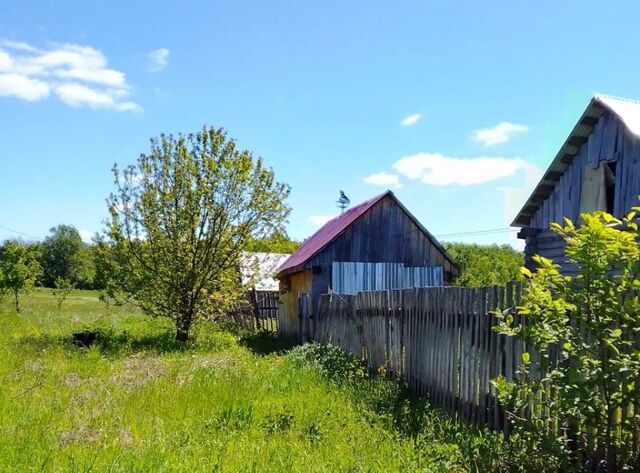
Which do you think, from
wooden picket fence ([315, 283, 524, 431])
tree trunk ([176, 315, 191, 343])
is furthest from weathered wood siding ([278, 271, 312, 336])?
wooden picket fence ([315, 283, 524, 431])

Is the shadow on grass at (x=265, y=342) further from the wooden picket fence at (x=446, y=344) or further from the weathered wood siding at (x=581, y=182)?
the weathered wood siding at (x=581, y=182)

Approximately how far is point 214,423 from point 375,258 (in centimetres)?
1211

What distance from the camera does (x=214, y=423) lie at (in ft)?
18.5

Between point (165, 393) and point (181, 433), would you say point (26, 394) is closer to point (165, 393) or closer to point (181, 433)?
point (165, 393)

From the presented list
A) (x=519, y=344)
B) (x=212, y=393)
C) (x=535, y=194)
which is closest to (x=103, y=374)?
(x=212, y=393)

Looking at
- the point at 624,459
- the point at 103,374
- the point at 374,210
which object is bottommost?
the point at 103,374

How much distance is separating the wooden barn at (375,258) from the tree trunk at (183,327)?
4.15 metres

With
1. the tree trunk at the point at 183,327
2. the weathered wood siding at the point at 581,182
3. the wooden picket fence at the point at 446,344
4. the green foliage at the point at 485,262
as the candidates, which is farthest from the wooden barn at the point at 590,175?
the green foliage at the point at 485,262

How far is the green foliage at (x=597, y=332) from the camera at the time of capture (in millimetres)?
3303

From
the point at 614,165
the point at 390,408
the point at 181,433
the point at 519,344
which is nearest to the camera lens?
the point at 519,344

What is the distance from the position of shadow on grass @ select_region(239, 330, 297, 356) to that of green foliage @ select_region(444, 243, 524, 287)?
9525 mm

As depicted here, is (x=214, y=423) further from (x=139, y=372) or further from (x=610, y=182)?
(x=610, y=182)

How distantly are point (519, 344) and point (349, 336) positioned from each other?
18.3ft

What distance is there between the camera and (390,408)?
6.29 metres
